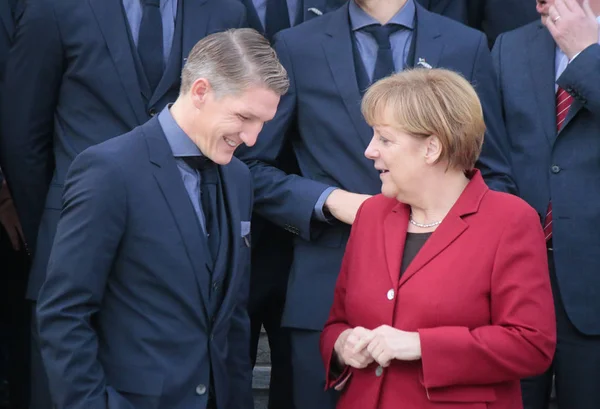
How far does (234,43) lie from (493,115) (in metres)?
1.30

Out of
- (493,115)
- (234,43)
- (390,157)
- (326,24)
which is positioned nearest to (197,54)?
(234,43)

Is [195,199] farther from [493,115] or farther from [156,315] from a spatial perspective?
[493,115]

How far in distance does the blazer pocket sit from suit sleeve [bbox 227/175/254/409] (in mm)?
637

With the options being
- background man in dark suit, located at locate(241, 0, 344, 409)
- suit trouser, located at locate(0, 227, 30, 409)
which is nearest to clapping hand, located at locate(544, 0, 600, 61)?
background man in dark suit, located at locate(241, 0, 344, 409)

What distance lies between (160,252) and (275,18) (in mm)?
1682

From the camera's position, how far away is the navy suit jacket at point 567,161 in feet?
13.4

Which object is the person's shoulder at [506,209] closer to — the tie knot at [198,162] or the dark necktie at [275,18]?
the tie knot at [198,162]

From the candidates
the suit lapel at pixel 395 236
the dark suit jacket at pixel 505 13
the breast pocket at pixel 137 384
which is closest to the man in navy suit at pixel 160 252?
the breast pocket at pixel 137 384

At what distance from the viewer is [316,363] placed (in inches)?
157

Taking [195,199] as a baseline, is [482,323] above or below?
below

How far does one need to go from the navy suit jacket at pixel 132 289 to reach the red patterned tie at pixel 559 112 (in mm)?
1344

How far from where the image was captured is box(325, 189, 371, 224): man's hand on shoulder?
12.9 ft

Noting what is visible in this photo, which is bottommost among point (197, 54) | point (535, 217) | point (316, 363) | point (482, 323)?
point (316, 363)

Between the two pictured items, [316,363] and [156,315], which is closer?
[156,315]
